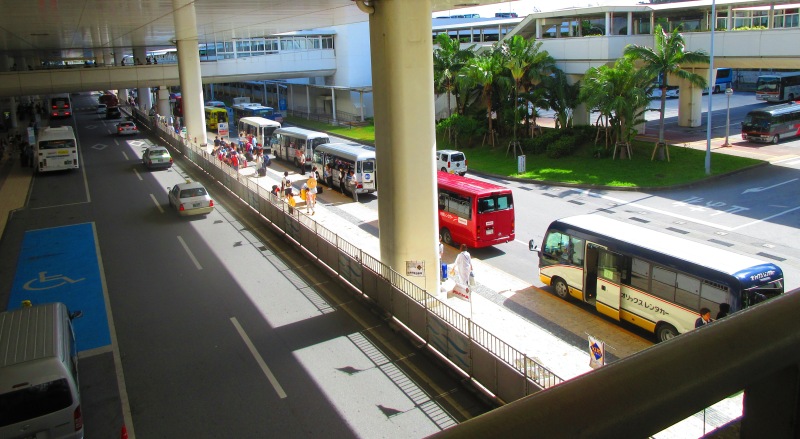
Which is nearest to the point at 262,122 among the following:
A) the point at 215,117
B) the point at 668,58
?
the point at 215,117

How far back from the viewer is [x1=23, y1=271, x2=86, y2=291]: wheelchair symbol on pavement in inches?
687

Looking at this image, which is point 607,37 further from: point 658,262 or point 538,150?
point 658,262

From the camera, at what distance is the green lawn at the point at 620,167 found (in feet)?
95.2

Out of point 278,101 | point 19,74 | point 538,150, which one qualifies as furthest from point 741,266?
point 278,101

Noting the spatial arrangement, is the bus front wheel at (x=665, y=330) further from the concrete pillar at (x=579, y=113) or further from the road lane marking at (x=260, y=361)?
the concrete pillar at (x=579, y=113)

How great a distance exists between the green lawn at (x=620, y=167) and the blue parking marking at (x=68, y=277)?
62.4 feet

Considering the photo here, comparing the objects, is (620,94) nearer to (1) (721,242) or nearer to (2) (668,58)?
(2) (668,58)

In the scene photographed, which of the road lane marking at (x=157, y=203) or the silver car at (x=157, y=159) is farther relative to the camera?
the silver car at (x=157, y=159)

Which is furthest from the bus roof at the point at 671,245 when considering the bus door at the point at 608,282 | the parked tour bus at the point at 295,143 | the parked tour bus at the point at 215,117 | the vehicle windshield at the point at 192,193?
the parked tour bus at the point at 215,117

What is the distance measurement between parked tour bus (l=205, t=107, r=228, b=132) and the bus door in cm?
4300

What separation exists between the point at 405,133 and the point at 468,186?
6.99 m

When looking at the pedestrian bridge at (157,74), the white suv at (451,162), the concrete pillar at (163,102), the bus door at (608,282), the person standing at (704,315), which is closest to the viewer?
the person standing at (704,315)

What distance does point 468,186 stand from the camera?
836 inches

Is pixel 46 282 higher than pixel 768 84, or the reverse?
pixel 768 84
